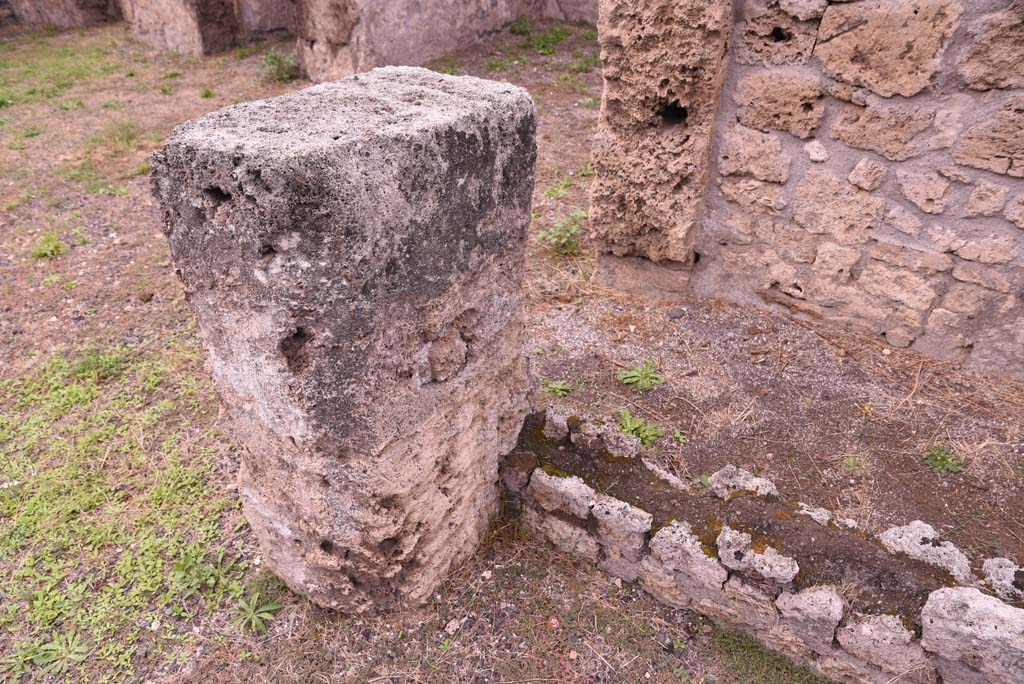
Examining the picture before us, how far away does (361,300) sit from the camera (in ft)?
5.43

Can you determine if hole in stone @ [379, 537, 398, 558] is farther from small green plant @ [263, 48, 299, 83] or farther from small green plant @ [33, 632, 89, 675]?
small green plant @ [263, 48, 299, 83]

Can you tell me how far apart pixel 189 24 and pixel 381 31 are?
156 inches

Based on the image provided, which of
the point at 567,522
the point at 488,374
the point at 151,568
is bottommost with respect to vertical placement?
the point at 151,568

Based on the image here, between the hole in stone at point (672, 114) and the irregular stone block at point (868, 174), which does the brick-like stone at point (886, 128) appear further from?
the hole in stone at point (672, 114)

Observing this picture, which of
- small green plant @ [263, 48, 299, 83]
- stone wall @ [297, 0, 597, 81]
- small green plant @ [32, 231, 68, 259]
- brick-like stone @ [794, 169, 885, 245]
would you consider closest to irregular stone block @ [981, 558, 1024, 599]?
brick-like stone @ [794, 169, 885, 245]

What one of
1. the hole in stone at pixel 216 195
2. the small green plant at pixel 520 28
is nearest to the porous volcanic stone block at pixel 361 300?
the hole in stone at pixel 216 195

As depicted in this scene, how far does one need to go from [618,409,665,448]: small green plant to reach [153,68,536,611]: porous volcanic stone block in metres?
0.84

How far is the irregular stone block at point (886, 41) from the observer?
281cm

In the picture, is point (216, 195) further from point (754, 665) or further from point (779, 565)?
point (754, 665)

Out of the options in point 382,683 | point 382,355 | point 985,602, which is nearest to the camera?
point 382,355

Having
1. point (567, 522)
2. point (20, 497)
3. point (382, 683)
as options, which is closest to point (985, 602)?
point (567, 522)

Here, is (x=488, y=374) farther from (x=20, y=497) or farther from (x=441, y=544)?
(x=20, y=497)

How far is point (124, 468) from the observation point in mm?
3104

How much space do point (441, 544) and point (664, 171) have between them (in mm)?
2350
